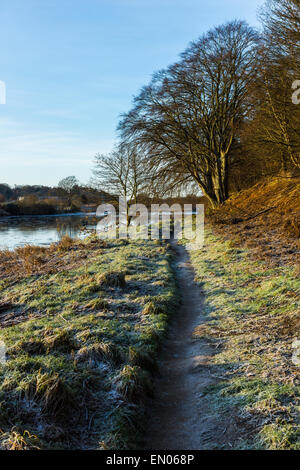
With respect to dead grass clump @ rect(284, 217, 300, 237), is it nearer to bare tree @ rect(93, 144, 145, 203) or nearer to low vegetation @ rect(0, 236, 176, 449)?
low vegetation @ rect(0, 236, 176, 449)

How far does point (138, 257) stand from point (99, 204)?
14.2 metres

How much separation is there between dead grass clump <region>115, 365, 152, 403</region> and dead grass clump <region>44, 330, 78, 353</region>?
1113mm

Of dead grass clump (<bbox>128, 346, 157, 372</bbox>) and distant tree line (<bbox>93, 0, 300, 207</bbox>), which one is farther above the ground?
distant tree line (<bbox>93, 0, 300, 207</bbox>)

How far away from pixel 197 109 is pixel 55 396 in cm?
1972

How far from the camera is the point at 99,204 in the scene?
2538 cm

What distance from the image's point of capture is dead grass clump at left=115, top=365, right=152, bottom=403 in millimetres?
3900

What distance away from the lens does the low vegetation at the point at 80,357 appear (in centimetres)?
333

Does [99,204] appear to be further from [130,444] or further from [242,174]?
[130,444]

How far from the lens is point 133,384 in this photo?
397cm

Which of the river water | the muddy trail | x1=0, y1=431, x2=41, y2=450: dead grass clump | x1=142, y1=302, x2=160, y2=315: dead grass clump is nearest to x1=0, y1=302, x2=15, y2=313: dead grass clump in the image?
x1=142, y1=302, x2=160, y2=315: dead grass clump

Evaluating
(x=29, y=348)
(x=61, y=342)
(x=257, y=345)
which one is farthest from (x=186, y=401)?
(x=29, y=348)

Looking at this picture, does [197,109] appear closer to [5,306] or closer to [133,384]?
[5,306]
